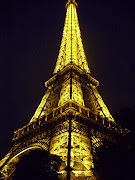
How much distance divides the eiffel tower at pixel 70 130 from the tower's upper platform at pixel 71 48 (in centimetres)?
224

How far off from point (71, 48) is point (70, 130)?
760 inches

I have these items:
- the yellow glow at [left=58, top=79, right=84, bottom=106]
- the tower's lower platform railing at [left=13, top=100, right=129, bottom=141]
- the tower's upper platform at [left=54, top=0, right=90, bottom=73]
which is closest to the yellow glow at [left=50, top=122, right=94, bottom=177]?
the tower's lower platform railing at [left=13, top=100, right=129, bottom=141]

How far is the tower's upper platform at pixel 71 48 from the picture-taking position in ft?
97.3

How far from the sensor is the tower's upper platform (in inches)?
1168

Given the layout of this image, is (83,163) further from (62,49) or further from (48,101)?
(62,49)

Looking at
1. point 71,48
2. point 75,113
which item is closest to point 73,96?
point 75,113

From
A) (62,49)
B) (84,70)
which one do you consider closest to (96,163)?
(84,70)

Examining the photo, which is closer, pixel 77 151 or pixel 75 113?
pixel 77 151

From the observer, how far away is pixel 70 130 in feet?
46.4

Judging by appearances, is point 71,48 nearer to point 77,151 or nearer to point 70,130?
point 70,130

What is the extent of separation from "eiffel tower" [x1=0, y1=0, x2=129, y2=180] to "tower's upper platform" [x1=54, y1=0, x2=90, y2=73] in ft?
7.34

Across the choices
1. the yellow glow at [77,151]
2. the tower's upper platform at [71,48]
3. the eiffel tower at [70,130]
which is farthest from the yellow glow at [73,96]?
the tower's upper platform at [71,48]

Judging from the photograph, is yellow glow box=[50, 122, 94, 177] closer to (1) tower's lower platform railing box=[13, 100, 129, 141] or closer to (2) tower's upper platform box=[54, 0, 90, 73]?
(1) tower's lower platform railing box=[13, 100, 129, 141]

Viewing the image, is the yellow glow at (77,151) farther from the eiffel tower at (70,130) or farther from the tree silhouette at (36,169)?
the tree silhouette at (36,169)
